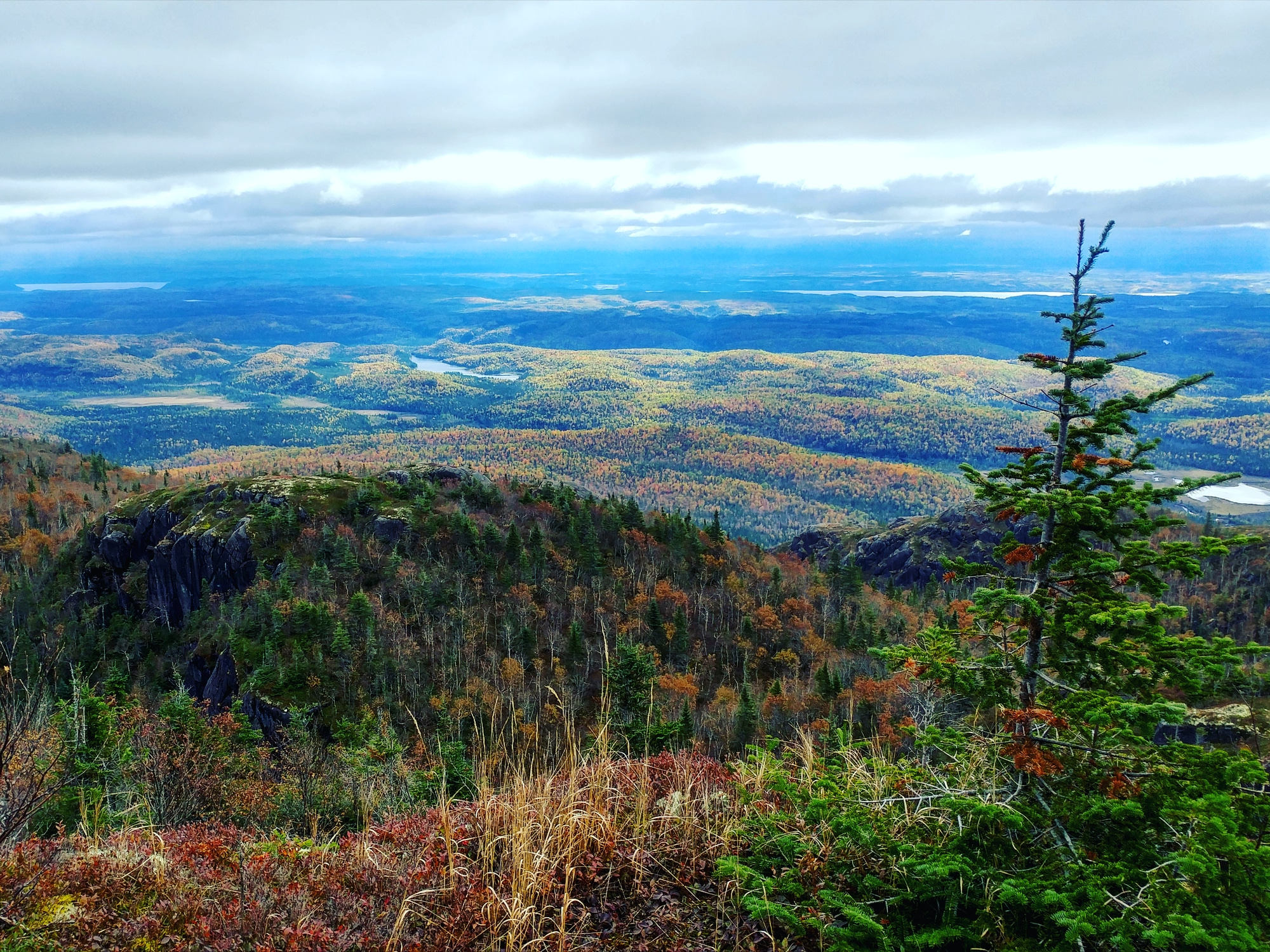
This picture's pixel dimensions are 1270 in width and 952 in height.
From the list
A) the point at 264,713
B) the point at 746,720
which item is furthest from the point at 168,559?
the point at 746,720

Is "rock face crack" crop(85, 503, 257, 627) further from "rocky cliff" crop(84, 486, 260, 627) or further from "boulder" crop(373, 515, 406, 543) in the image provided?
"boulder" crop(373, 515, 406, 543)

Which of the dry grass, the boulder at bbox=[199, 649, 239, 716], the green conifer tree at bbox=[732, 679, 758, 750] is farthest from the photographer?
the boulder at bbox=[199, 649, 239, 716]

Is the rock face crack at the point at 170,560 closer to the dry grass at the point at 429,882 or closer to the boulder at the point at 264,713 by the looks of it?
the boulder at the point at 264,713

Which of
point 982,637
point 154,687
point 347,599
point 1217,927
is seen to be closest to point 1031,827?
point 1217,927

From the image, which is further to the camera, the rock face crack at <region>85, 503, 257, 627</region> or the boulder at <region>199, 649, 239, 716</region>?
the rock face crack at <region>85, 503, 257, 627</region>

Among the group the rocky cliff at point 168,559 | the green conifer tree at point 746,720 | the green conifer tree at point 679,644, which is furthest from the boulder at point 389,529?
the green conifer tree at point 746,720

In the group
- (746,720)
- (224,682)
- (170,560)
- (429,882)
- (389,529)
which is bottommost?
(746,720)

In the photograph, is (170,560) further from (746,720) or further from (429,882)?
(429,882)

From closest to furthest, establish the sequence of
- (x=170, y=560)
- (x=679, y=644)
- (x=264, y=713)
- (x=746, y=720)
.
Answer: (x=746, y=720)
(x=264, y=713)
(x=679, y=644)
(x=170, y=560)

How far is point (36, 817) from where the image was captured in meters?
23.9

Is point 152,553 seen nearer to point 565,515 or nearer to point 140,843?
point 565,515

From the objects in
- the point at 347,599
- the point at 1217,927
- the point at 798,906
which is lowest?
the point at 347,599

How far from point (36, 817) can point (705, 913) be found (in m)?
27.0

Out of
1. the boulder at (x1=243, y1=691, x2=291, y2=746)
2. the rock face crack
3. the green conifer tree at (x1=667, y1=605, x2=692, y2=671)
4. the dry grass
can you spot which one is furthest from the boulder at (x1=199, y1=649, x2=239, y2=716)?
the dry grass
